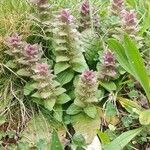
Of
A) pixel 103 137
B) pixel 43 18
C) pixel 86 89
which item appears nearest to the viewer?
pixel 103 137

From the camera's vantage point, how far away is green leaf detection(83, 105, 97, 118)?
8.25 feet

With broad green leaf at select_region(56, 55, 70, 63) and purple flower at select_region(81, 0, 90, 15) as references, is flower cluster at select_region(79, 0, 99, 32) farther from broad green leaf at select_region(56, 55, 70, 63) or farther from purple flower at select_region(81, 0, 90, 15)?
broad green leaf at select_region(56, 55, 70, 63)

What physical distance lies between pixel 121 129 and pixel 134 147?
0.14m

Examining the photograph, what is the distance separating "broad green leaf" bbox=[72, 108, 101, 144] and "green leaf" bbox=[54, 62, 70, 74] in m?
0.25

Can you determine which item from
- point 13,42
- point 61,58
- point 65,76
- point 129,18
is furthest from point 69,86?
point 129,18

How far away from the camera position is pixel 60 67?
8.59ft

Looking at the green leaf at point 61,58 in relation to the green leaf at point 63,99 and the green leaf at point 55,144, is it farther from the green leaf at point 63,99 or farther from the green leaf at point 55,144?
the green leaf at point 55,144

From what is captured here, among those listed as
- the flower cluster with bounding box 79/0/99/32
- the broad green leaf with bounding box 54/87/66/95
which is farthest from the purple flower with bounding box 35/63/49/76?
the flower cluster with bounding box 79/0/99/32

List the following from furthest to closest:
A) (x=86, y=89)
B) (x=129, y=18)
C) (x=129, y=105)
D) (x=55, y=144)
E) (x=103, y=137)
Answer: (x=129, y=18) < (x=129, y=105) < (x=86, y=89) < (x=103, y=137) < (x=55, y=144)

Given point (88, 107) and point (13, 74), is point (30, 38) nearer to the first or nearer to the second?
point (13, 74)

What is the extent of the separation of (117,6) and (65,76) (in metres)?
0.59

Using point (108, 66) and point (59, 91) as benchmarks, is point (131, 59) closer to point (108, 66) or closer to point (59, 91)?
point (108, 66)

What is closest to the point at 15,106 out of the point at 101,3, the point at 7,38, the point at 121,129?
the point at 7,38

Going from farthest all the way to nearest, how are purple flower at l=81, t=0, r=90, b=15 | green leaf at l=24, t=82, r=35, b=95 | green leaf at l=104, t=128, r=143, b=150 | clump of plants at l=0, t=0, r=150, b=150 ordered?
purple flower at l=81, t=0, r=90, b=15 → green leaf at l=24, t=82, r=35, b=95 → clump of plants at l=0, t=0, r=150, b=150 → green leaf at l=104, t=128, r=143, b=150
